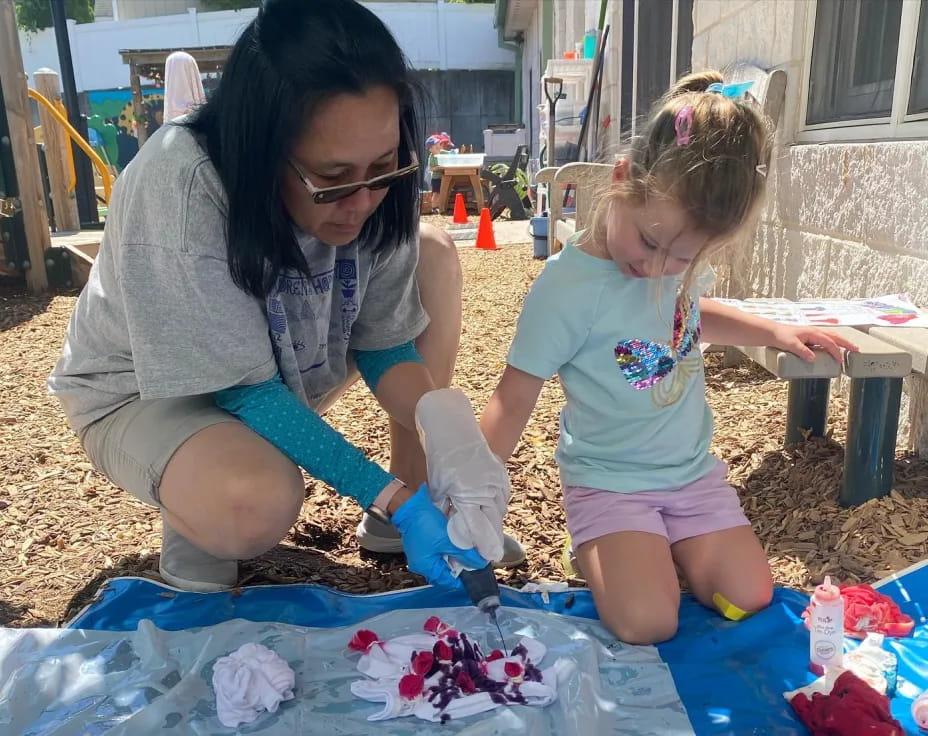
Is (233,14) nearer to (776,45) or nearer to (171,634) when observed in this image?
(776,45)

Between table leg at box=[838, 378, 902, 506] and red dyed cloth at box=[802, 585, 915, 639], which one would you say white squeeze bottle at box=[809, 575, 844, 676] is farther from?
table leg at box=[838, 378, 902, 506]

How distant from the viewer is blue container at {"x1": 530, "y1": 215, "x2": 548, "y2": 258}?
6.89 m

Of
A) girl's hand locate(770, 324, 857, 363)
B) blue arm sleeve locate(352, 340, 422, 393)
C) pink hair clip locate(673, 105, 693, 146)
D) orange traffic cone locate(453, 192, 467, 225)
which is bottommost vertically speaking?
orange traffic cone locate(453, 192, 467, 225)

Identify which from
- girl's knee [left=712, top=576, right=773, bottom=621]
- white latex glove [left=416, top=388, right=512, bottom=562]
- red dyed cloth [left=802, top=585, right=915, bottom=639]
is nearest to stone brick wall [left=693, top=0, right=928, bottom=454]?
red dyed cloth [left=802, top=585, right=915, bottom=639]

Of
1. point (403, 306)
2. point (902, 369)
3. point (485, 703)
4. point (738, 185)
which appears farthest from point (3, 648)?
point (902, 369)

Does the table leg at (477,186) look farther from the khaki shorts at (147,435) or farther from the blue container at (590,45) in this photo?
the khaki shorts at (147,435)

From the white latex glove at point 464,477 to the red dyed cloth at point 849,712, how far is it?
22.9 inches

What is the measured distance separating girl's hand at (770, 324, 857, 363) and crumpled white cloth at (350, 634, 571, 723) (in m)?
0.90

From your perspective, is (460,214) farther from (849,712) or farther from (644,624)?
(849,712)

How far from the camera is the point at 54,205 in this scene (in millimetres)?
8305

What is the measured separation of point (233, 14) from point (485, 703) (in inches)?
962

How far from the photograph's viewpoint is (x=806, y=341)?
6.36ft

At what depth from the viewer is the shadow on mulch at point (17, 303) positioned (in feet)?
15.8

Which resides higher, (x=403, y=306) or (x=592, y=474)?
(x=403, y=306)
